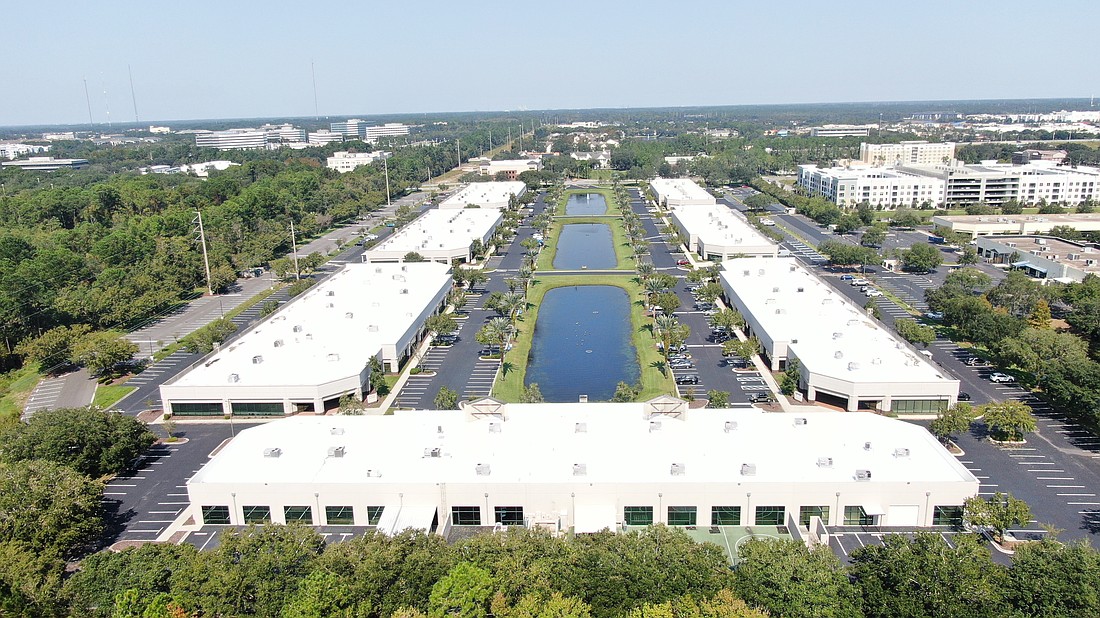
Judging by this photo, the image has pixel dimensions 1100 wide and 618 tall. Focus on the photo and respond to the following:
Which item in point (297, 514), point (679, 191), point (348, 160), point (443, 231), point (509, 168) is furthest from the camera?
point (348, 160)

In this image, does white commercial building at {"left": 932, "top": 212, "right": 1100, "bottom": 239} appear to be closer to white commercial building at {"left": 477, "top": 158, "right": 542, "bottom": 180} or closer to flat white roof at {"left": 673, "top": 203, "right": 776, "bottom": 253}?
flat white roof at {"left": 673, "top": 203, "right": 776, "bottom": 253}

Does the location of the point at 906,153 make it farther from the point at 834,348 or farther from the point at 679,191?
the point at 834,348

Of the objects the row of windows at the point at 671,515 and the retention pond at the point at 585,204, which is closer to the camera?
the row of windows at the point at 671,515

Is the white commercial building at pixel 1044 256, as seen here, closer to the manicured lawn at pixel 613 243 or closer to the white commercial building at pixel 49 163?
the manicured lawn at pixel 613 243

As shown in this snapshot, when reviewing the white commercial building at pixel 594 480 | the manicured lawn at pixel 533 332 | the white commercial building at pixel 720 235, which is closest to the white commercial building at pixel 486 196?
the white commercial building at pixel 720 235

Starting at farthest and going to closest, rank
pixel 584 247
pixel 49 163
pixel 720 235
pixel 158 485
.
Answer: pixel 49 163 < pixel 584 247 < pixel 720 235 < pixel 158 485

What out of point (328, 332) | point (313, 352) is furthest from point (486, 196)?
point (313, 352)

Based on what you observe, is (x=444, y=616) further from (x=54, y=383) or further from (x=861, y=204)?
(x=861, y=204)
